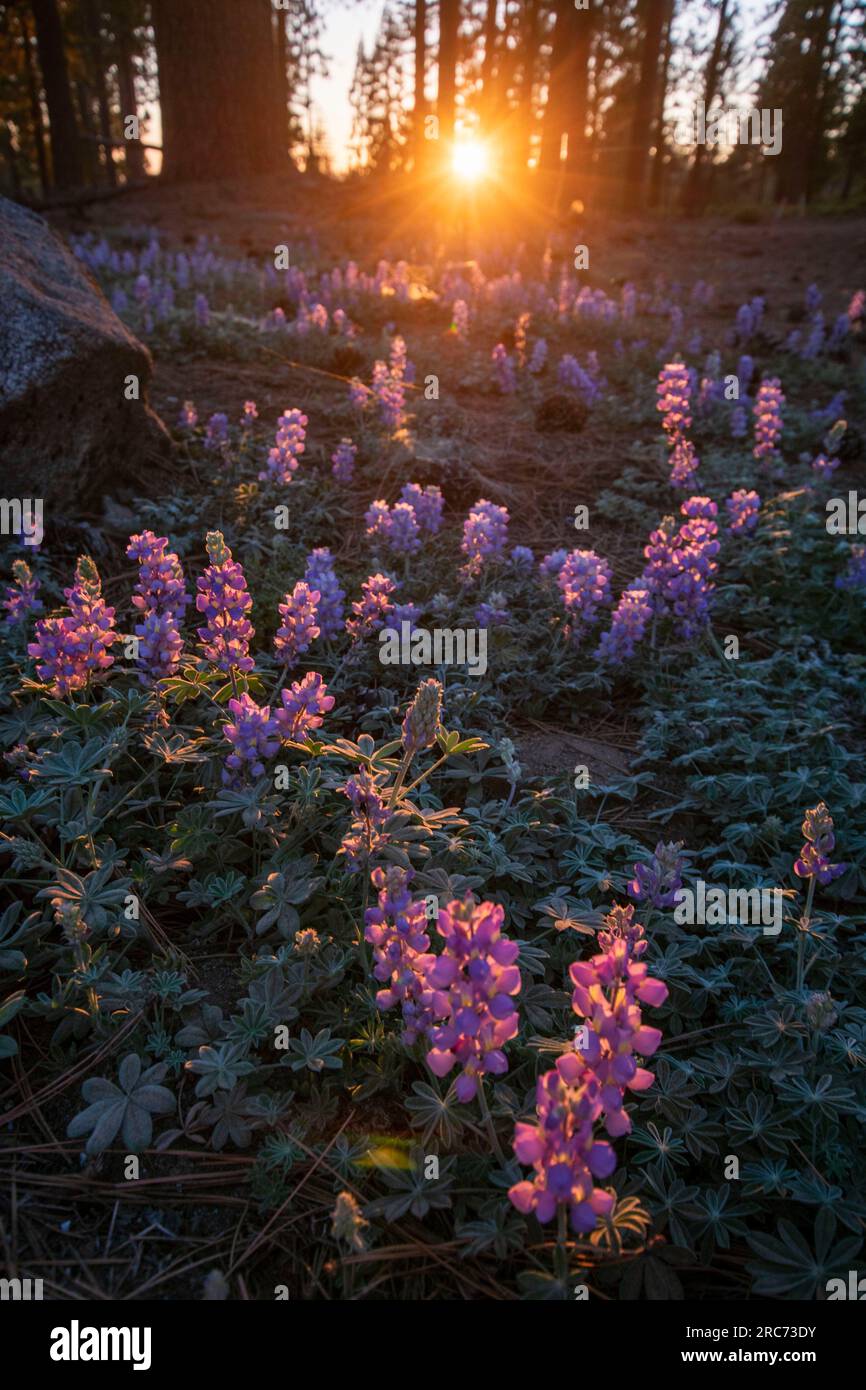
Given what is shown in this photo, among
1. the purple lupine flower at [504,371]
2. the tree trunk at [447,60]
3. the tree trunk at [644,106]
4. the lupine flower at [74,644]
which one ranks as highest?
the tree trunk at [644,106]

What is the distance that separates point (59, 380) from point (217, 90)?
12663 mm

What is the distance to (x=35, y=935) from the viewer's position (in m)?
2.58

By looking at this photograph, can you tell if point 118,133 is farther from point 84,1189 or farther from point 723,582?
point 84,1189

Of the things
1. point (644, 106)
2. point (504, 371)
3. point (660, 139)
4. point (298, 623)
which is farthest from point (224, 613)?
point (660, 139)

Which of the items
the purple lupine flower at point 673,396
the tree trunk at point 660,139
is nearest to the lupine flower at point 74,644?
the purple lupine flower at point 673,396

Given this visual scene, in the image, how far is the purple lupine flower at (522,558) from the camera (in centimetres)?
510

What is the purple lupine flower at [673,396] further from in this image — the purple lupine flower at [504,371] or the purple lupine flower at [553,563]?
the purple lupine flower at [553,563]

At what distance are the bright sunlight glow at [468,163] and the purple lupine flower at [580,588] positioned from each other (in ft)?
59.3

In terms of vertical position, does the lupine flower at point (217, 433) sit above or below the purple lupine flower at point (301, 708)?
above

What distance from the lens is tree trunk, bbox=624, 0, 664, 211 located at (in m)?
21.0

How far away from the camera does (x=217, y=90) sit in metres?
14.3

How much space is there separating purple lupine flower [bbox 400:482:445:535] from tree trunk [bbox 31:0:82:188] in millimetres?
17515

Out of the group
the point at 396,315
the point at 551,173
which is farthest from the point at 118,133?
the point at 396,315

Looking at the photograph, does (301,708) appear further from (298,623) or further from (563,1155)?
(563,1155)
